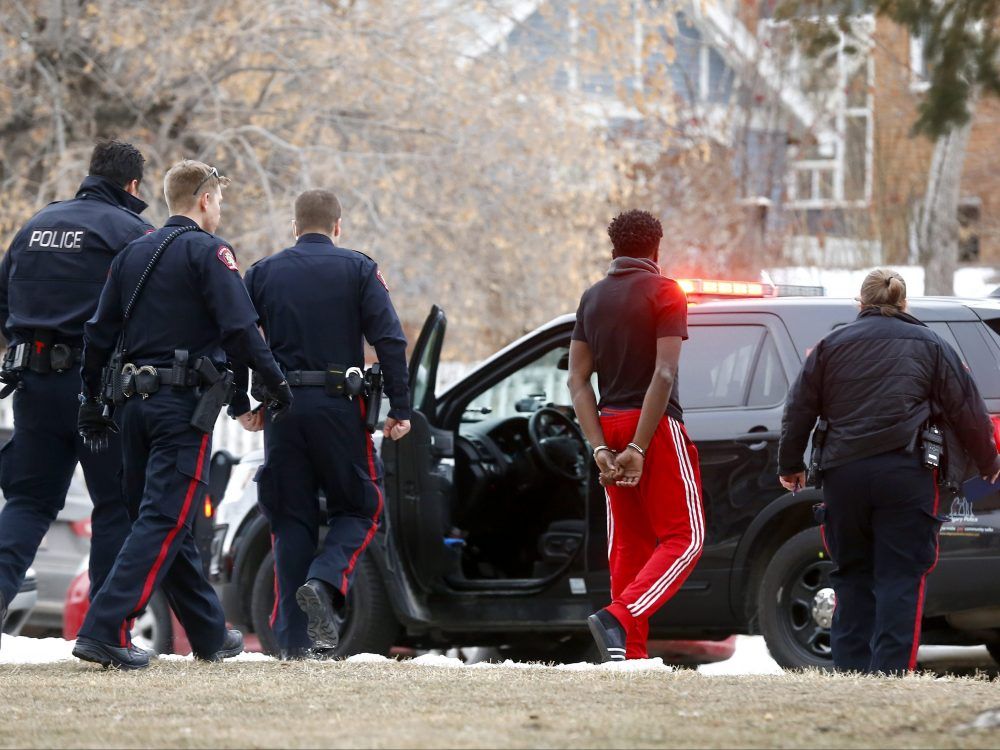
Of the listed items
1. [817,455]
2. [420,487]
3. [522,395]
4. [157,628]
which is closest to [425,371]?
[420,487]

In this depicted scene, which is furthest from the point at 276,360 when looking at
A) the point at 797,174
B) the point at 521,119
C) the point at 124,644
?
the point at 797,174

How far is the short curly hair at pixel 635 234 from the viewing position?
6520mm

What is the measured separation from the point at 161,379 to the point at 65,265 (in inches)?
30.4

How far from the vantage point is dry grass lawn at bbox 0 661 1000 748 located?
14.5 ft

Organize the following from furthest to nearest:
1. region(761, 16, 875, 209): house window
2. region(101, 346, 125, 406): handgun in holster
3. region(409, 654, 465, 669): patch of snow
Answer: region(761, 16, 875, 209): house window → region(409, 654, 465, 669): patch of snow → region(101, 346, 125, 406): handgun in holster

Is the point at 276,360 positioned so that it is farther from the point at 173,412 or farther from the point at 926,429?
the point at 926,429

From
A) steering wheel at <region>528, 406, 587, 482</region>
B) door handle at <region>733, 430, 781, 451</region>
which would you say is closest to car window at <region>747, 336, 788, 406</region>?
door handle at <region>733, 430, 781, 451</region>

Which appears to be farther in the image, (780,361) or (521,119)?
(521,119)

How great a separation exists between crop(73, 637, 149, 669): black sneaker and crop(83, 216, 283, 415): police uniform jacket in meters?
0.91

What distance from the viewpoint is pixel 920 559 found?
20.4ft

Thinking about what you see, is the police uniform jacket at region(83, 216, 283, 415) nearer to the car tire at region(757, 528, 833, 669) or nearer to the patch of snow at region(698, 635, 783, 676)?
the car tire at region(757, 528, 833, 669)

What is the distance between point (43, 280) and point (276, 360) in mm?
935

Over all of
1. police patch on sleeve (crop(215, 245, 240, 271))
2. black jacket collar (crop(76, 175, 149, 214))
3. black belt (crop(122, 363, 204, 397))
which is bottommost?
black belt (crop(122, 363, 204, 397))

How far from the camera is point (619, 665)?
20.0ft
